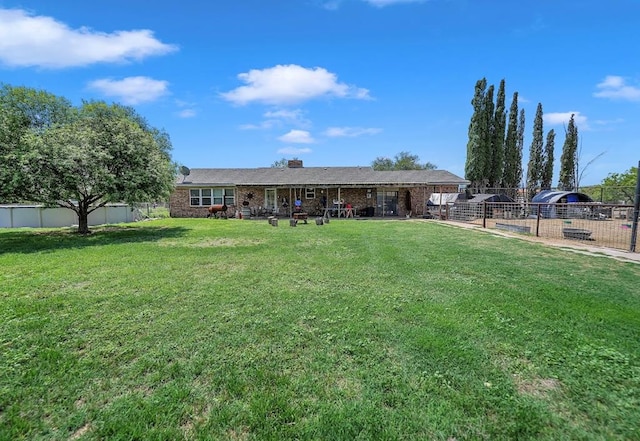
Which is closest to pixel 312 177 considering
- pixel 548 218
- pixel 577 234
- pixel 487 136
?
pixel 548 218

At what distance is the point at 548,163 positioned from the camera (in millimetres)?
32625

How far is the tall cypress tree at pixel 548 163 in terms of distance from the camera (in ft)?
106

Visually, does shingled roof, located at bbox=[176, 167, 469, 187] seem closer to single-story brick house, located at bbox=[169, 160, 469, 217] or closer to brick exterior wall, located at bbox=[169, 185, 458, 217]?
single-story brick house, located at bbox=[169, 160, 469, 217]

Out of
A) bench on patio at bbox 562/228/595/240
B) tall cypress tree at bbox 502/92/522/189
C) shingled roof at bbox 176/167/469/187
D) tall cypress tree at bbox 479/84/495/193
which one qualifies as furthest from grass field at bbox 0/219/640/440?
tall cypress tree at bbox 502/92/522/189

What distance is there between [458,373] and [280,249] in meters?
6.61

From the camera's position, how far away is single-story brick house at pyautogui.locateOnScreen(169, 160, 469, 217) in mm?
23875

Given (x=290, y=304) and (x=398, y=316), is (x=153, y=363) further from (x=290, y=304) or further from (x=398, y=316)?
(x=398, y=316)

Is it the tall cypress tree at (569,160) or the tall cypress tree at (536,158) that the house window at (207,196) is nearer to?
the tall cypress tree at (536,158)

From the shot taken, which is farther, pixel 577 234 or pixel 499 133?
pixel 499 133

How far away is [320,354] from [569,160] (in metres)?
37.4

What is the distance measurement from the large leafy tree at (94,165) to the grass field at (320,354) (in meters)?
5.88

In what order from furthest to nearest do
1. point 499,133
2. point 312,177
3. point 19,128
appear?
point 499,133 < point 312,177 < point 19,128

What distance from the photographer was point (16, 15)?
32.4ft

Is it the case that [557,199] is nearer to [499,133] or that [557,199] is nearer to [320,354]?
A: [499,133]
